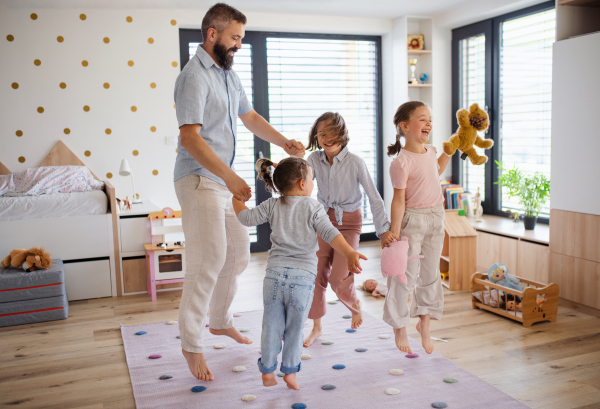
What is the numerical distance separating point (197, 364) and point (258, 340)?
55 cm

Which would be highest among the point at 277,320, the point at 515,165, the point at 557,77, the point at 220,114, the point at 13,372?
the point at 557,77

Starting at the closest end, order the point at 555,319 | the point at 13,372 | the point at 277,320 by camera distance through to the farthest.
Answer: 1. the point at 277,320
2. the point at 13,372
3. the point at 555,319

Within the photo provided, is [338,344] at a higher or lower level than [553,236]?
lower

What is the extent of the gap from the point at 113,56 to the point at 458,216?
2.88 meters

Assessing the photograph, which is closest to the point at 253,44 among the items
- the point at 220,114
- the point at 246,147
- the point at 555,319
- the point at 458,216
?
the point at 246,147

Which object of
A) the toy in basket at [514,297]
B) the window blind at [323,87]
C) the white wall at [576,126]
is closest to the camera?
the toy in basket at [514,297]

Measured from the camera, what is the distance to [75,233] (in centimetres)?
321

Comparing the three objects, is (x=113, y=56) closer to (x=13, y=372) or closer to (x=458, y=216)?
(x=13, y=372)

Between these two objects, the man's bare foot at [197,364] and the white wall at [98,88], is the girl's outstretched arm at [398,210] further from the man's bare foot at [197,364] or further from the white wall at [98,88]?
the white wall at [98,88]

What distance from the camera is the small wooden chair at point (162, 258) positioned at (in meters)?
3.20

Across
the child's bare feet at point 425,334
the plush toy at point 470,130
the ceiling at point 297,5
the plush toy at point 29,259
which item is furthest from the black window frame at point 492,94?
the plush toy at point 29,259

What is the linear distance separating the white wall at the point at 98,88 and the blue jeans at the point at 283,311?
265 cm

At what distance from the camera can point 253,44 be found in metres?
4.41

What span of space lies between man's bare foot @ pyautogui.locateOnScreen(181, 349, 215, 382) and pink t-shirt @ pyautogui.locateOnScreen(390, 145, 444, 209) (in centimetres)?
103
